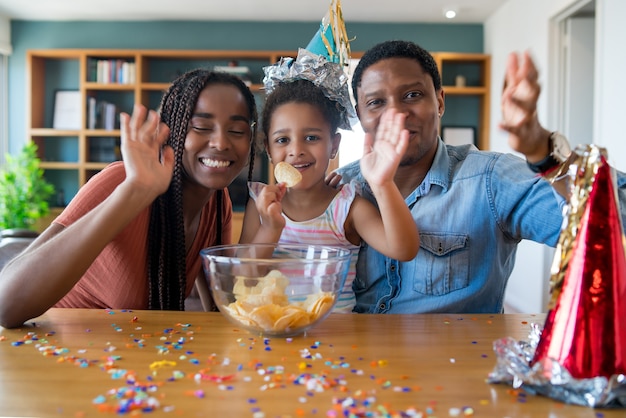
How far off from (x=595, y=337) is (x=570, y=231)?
0.15m

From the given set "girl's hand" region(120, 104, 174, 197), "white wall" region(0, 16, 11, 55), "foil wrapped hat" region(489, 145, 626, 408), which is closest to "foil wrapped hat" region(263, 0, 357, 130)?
"girl's hand" region(120, 104, 174, 197)

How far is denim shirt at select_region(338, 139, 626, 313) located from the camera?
1.52 m

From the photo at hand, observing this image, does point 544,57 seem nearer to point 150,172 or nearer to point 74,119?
point 150,172

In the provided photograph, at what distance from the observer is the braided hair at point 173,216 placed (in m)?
1.42

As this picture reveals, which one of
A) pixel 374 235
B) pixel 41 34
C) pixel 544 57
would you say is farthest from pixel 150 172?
pixel 41 34

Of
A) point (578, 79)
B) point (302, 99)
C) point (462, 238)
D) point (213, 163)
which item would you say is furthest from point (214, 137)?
point (578, 79)

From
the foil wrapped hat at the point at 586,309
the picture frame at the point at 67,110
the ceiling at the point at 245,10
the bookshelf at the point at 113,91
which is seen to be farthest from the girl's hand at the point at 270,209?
the picture frame at the point at 67,110

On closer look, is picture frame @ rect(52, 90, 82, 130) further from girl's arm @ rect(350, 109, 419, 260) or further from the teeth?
girl's arm @ rect(350, 109, 419, 260)

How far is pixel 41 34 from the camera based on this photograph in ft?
20.0

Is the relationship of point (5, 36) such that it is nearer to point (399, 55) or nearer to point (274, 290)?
point (399, 55)

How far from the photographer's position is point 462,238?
5.05 ft

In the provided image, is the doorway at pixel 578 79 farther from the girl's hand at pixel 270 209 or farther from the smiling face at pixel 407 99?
the girl's hand at pixel 270 209

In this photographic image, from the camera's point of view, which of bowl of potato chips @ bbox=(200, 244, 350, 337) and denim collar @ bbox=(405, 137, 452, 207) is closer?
bowl of potato chips @ bbox=(200, 244, 350, 337)

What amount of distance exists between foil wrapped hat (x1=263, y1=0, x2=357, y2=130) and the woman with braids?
187mm
